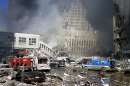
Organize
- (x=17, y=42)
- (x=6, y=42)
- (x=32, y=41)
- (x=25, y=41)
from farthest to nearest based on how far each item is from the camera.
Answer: (x=6, y=42) < (x=32, y=41) < (x=25, y=41) < (x=17, y=42)

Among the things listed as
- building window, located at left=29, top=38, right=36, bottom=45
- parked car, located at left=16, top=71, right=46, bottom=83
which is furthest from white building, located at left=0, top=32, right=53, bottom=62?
parked car, located at left=16, top=71, right=46, bottom=83

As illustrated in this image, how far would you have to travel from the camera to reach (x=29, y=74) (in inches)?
1581

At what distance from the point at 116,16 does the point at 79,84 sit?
418 feet

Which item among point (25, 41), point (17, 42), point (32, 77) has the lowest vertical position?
point (32, 77)

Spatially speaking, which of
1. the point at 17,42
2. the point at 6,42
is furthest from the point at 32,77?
the point at 6,42

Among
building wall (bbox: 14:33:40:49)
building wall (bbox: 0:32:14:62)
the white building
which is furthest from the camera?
building wall (bbox: 14:33:40:49)

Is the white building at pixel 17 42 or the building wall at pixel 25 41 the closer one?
the white building at pixel 17 42

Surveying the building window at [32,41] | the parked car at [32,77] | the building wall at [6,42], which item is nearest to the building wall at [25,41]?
the building window at [32,41]

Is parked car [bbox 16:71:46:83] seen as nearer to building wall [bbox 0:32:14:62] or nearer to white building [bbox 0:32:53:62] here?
white building [bbox 0:32:53:62]

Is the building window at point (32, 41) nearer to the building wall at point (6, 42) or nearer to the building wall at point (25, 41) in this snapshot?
the building wall at point (25, 41)

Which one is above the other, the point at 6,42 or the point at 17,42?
the point at 6,42

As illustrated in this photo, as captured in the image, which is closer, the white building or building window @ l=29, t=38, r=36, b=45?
the white building

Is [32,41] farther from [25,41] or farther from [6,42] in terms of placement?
[6,42]

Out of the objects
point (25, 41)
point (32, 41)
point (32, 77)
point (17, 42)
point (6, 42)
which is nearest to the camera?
point (32, 77)
